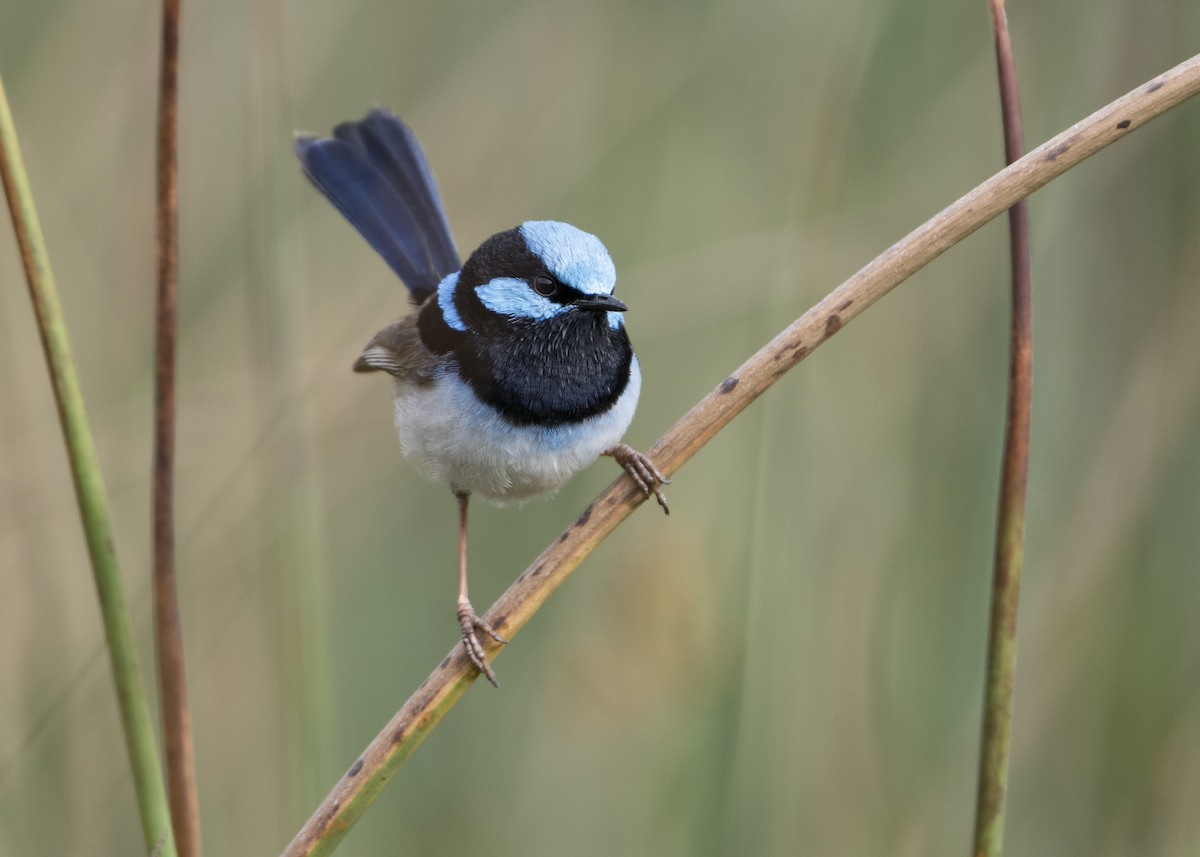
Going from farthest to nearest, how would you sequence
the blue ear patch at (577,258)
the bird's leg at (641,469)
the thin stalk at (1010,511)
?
the blue ear patch at (577,258) → the bird's leg at (641,469) → the thin stalk at (1010,511)

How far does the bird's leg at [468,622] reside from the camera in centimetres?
194

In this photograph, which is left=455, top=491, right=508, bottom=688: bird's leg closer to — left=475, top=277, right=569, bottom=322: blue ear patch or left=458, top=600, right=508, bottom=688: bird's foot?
left=458, top=600, right=508, bottom=688: bird's foot

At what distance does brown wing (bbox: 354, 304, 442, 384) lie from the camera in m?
2.90

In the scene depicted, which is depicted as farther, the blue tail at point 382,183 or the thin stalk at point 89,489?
the blue tail at point 382,183

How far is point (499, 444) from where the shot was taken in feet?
8.55

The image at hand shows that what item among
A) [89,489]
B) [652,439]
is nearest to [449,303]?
[652,439]

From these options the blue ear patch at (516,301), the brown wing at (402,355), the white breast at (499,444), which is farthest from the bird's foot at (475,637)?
the blue ear patch at (516,301)

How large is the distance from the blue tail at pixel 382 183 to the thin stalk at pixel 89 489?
1669 mm

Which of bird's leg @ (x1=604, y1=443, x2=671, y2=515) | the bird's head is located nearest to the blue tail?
the bird's head

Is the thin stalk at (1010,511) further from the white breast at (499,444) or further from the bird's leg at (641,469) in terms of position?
the white breast at (499,444)

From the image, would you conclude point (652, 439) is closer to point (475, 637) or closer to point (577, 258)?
point (577, 258)

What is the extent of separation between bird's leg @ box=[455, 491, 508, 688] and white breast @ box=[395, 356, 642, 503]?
8.4 inches

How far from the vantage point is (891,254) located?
175 centimetres

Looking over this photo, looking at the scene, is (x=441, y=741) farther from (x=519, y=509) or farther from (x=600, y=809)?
(x=519, y=509)
